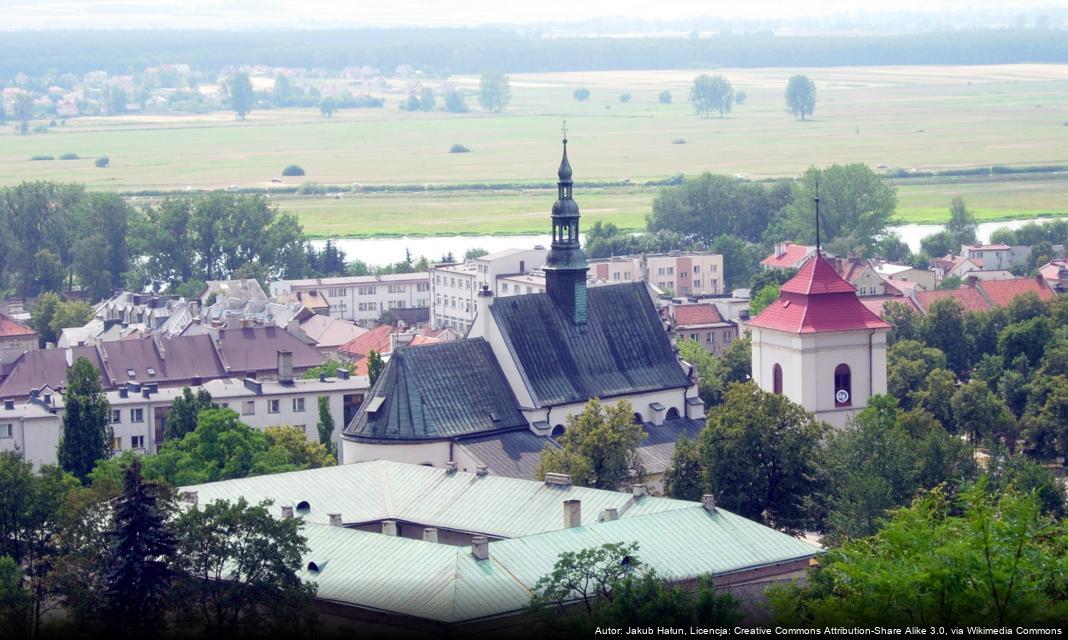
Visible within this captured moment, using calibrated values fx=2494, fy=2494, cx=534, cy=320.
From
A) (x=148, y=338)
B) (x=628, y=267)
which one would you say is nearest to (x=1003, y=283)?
(x=628, y=267)

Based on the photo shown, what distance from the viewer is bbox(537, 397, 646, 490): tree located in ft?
219

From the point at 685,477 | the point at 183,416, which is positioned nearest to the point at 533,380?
the point at 685,477

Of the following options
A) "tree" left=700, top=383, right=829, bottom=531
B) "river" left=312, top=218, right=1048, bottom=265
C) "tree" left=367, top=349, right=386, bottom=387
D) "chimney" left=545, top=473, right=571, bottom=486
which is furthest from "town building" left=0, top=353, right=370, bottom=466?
"river" left=312, top=218, right=1048, bottom=265

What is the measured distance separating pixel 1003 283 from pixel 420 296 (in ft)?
113

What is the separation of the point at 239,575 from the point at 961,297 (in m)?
73.3

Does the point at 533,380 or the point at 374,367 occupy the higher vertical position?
the point at 533,380

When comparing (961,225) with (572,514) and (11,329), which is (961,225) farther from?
(572,514)

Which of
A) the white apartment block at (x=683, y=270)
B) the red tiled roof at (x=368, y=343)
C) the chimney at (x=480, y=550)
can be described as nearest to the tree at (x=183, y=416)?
the chimney at (x=480, y=550)

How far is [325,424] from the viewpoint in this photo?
81188mm

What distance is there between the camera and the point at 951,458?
66500 millimetres

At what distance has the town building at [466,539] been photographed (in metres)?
50.3

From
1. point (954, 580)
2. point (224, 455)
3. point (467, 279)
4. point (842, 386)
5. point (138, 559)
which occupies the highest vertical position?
point (954, 580)

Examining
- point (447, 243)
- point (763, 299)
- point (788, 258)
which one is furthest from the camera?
point (447, 243)

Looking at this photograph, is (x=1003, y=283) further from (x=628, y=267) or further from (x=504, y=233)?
(x=504, y=233)
